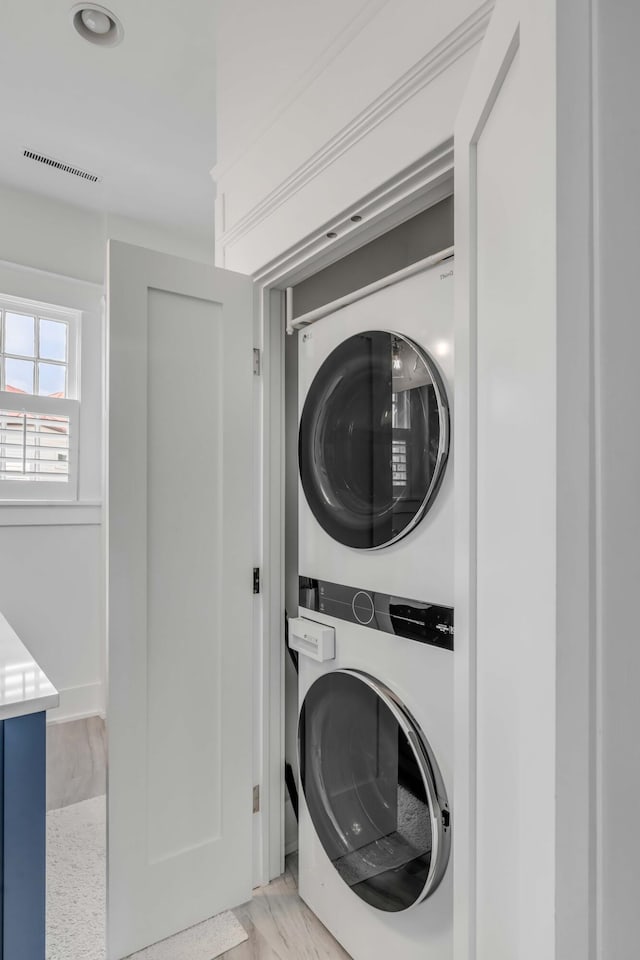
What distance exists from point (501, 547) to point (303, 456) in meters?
1.00

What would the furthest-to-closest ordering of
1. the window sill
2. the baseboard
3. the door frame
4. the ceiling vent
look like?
1. the baseboard
2. the window sill
3. the ceiling vent
4. the door frame

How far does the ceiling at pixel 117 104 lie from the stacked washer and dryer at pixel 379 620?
1236 millimetres

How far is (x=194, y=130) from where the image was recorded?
2.41 metres

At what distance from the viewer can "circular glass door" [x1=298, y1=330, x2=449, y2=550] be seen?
1226 mm

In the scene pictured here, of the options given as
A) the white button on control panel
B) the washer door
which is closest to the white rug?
the washer door

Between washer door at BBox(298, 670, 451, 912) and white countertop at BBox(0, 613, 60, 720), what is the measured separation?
70 centimetres

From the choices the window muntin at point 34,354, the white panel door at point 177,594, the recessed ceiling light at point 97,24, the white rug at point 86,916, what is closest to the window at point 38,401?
the window muntin at point 34,354

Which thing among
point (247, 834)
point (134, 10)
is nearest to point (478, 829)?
point (247, 834)

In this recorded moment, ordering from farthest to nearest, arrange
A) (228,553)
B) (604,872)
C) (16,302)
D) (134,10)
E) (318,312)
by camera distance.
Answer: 1. (16,302)
2. (134,10)
3. (228,553)
4. (318,312)
5. (604,872)

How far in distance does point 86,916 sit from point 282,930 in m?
0.58

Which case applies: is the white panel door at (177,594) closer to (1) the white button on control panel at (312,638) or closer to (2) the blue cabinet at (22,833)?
(1) the white button on control panel at (312,638)

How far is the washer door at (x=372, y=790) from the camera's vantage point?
3.94 ft

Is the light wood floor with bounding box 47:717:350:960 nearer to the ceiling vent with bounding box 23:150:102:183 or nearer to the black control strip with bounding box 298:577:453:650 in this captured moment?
the black control strip with bounding box 298:577:453:650

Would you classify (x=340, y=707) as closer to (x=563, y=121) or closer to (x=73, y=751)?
(x=563, y=121)
